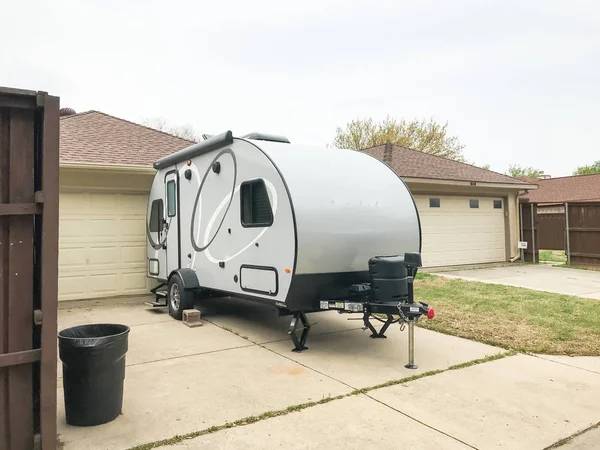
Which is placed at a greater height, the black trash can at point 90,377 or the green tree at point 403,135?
the green tree at point 403,135

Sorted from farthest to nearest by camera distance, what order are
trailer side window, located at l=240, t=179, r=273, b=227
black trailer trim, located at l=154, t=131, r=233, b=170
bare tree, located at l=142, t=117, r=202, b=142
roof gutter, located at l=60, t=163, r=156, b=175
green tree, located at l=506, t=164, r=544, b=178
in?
green tree, located at l=506, t=164, r=544, b=178
bare tree, located at l=142, t=117, r=202, b=142
roof gutter, located at l=60, t=163, r=156, b=175
black trailer trim, located at l=154, t=131, r=233, b=170
trailer side window, located at l=240, t=179, r=273, b=227

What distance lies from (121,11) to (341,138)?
95.3ft

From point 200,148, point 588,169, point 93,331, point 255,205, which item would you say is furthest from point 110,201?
point 588,169

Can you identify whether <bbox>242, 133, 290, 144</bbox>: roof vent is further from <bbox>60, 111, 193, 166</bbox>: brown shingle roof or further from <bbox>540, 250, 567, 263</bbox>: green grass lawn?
<bbox>540, 250, 567, 263</bbox>: green grass lawn

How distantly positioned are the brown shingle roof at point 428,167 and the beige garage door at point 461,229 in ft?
2.23

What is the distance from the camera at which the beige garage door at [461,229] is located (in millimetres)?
14273

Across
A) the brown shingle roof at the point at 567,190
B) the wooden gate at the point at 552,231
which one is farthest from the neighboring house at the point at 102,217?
the brown shingle roof at the point at 567,190

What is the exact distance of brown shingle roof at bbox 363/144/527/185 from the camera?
1429cm

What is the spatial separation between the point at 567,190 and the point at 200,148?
2995 centimetres

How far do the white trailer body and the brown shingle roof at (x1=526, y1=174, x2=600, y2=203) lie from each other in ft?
82.6

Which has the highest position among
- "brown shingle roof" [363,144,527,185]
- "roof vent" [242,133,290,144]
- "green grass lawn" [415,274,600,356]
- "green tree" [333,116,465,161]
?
"green tree" [333,116,465,161]

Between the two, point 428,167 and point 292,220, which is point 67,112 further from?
point 428,167

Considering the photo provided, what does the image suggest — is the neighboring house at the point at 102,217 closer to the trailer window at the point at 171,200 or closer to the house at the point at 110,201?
the house at the point at 110,201

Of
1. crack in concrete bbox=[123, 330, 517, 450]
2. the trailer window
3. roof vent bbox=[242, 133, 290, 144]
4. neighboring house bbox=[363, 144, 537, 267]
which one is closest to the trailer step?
the trailer window
